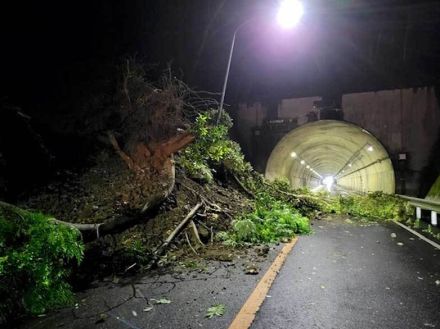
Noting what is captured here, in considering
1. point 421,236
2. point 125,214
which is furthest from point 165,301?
point 421,236

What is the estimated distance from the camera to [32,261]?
3.85 meters

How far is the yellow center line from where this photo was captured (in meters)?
3.60

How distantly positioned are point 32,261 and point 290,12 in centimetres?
929

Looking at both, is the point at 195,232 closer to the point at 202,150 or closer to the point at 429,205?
the point at 202,150

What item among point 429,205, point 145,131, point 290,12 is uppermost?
point 290,12

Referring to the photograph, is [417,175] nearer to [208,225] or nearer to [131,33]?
[208,225]

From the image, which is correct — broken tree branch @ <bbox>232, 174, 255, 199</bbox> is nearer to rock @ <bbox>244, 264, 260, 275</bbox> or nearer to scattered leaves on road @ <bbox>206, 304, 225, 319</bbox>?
rock @ <bbox>244, 264, 260, 275</bbox>

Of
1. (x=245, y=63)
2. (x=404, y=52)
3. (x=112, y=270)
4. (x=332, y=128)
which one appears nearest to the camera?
(x=112, y=270)

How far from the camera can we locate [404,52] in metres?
15.2

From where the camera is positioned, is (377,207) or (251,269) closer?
(251,269)

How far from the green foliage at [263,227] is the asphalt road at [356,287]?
2.37ft

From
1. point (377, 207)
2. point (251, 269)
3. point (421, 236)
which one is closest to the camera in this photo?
point (251, 269)

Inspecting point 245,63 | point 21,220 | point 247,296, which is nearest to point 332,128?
point 245,63

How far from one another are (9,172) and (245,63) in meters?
13.3
